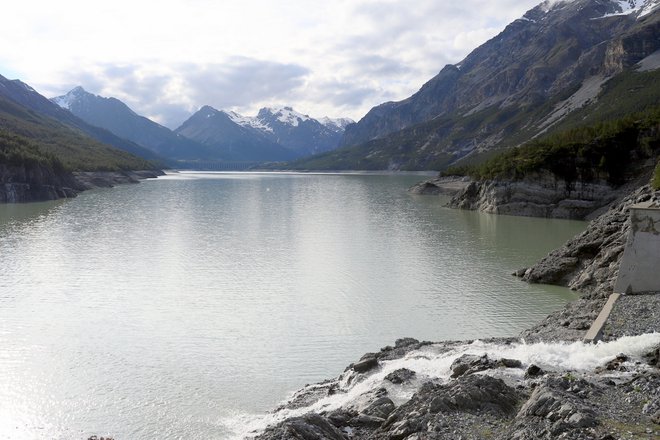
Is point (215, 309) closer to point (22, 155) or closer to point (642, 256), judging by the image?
point (642, 256)

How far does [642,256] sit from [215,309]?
22121 millimetres

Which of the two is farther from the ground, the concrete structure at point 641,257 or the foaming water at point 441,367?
the concrete structure at point 641,257

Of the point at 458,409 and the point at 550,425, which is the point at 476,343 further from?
the point at 550,425

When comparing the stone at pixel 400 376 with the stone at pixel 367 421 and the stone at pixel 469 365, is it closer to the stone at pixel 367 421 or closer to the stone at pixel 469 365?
the stone at pixel 469 365

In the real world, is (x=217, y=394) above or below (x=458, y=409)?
below

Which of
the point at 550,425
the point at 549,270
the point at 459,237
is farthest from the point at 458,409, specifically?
the point at 459,237

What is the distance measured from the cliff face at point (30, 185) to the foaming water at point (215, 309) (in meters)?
41.8

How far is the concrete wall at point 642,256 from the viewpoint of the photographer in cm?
2630

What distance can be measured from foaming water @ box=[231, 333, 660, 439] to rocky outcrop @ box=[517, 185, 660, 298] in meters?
12.8

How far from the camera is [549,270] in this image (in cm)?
3609

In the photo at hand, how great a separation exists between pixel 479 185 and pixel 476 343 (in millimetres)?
70443

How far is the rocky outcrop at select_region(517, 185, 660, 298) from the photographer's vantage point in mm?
32094

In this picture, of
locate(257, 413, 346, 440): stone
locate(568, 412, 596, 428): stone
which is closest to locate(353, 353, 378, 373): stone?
locate(257, 413, 346, 440): stone

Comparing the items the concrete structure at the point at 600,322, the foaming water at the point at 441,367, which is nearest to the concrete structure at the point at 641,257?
the concrete structure at the point at 600,322
